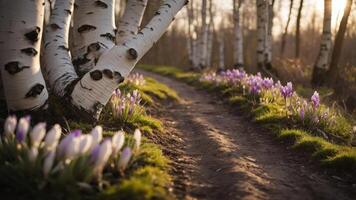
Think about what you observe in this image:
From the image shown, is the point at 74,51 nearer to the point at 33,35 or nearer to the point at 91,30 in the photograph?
the point at 91,30

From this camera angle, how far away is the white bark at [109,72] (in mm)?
6039

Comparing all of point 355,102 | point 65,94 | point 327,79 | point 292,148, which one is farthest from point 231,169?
point 327,79

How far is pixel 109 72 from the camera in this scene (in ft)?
19.7

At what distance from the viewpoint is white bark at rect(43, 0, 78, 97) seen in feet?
21.3

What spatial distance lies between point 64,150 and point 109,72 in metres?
2.36

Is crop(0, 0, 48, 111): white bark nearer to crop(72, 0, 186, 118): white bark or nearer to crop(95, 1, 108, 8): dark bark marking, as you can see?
crop(72, 0, 186, 118): white bark

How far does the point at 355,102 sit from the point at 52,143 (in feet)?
34.1

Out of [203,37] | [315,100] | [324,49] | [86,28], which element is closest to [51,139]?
[86,28]

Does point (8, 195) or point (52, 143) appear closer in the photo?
point (8, 195)

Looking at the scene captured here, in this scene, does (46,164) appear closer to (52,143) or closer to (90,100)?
(52,143)

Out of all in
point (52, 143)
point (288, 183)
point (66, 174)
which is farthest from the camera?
point (288, 183)

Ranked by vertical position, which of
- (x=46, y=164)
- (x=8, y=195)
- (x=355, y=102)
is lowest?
(x=355, y=102)

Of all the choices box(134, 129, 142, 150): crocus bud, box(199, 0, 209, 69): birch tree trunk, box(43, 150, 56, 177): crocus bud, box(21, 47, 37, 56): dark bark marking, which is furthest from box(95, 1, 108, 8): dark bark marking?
box(199, 0, 209, 69): birch tree trunk

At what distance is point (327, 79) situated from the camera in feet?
50.0
